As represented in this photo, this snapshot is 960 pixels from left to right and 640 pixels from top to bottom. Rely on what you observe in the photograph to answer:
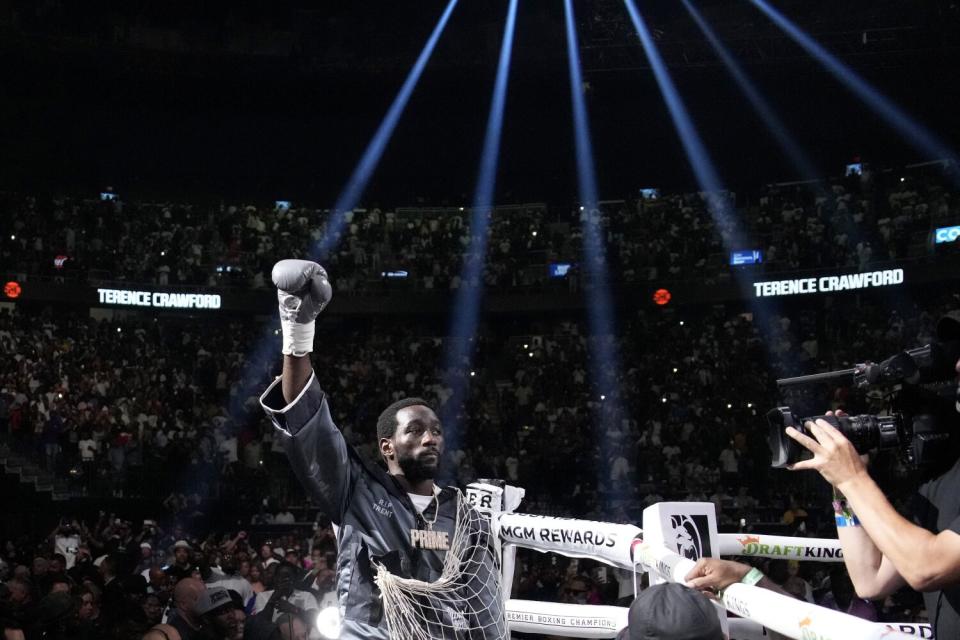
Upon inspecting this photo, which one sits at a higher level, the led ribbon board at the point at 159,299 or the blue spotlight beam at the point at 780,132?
the blue spotlight beam at the point at 780,132

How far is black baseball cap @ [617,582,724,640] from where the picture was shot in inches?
68.2

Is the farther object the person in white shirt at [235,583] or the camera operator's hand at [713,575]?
the person in white shirt at [235,583]

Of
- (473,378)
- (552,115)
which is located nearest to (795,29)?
(552,115)

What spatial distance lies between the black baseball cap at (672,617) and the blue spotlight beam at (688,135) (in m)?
18.5

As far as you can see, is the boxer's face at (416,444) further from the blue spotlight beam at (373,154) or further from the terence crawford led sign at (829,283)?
the blue spotlight beam at (373,154)

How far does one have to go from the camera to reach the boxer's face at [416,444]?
2781 millimetres

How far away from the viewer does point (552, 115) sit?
2498cm

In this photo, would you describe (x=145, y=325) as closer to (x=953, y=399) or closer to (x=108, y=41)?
(x=108, y=41)

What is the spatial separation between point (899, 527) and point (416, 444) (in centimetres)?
133

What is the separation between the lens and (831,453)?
1.96 meters

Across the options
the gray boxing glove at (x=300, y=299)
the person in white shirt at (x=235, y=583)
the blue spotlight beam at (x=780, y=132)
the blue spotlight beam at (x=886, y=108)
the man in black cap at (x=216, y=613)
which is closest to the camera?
the gray boxing glove at (x=300, y=299)

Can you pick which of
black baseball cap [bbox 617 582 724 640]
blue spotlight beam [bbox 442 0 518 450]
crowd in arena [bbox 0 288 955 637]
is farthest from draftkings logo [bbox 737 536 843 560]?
blue spotlight beam [bbox 442 0 518 450]

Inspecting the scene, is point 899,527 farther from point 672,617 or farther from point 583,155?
point 583,155

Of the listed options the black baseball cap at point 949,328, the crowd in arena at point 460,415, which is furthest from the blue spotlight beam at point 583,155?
the black baseball cap at point 949,328
